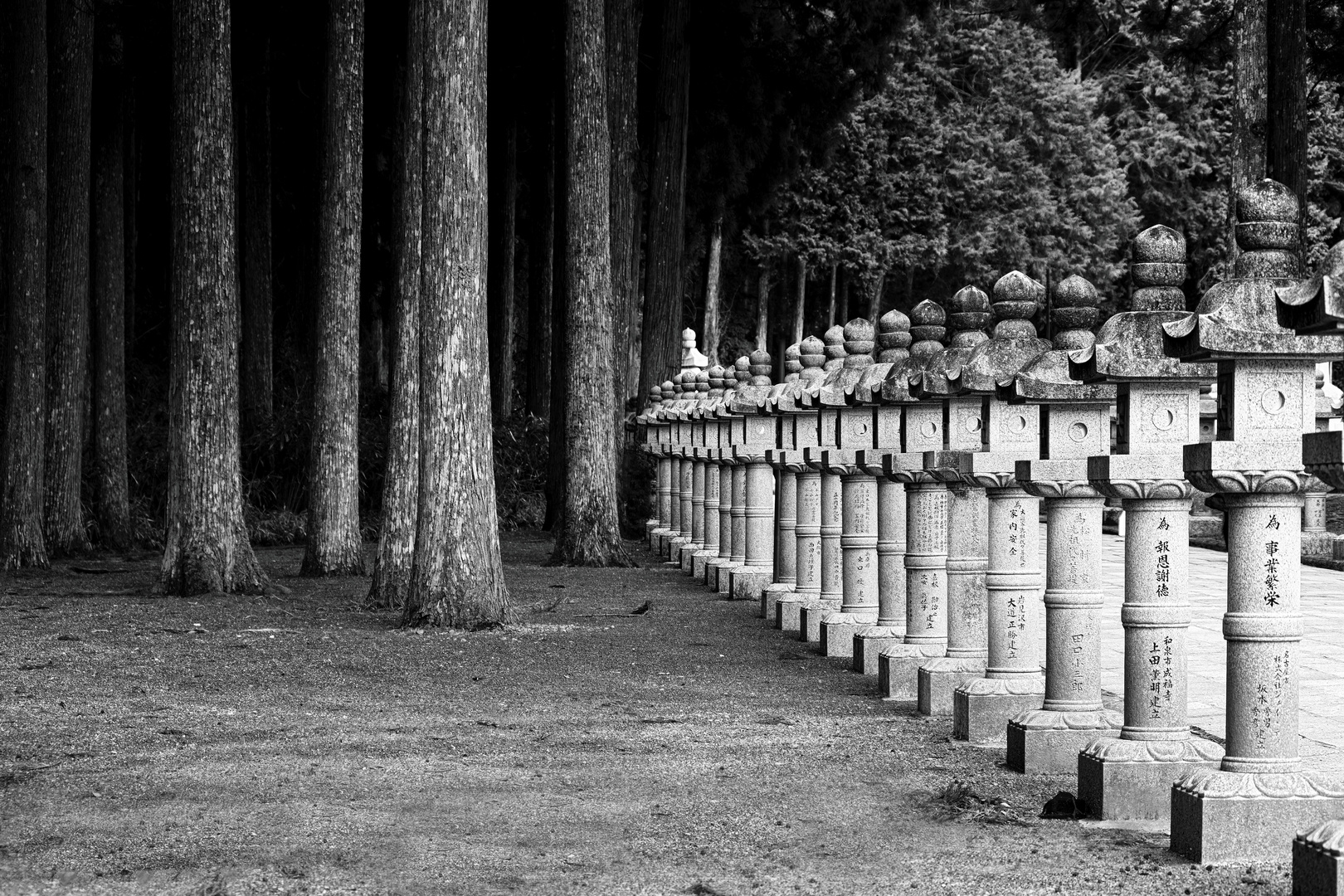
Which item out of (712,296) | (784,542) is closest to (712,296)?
(712,296)

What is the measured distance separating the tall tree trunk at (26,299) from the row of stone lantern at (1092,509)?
31.2 ft

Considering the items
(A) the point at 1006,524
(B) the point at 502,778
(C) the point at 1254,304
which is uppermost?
(C) the point at 1254,304

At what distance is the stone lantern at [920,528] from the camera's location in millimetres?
9656

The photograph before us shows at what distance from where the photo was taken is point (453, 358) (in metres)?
12.8

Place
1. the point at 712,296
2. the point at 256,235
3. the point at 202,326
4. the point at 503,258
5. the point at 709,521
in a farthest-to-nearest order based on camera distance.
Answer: the point at 712,296, the point at 503,258, the point at 256,235, the point at 709,521, the point at 202,326

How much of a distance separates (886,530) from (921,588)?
943 mm

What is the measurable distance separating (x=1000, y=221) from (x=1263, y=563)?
4037 cm

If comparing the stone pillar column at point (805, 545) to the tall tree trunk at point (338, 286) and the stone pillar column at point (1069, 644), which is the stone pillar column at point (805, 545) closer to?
the tall tree trunk at point (338, 286)

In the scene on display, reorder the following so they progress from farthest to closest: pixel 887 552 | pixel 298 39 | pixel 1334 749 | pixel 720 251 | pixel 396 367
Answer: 1. pixel 720 251
2. pixel 298 39
3. pixel 396 367
4. pixel 887 552
5. pixel 1334 749

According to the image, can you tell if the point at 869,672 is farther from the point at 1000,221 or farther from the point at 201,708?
the point at 1000,221

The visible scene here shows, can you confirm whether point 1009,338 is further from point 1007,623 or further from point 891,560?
point 891,560

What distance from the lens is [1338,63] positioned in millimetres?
20812

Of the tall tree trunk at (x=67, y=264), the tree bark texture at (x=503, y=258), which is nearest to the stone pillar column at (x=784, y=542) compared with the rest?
the tall tree trunk at (x=67, y=264)

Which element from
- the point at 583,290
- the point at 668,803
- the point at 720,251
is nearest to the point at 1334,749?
the point at 668,803
